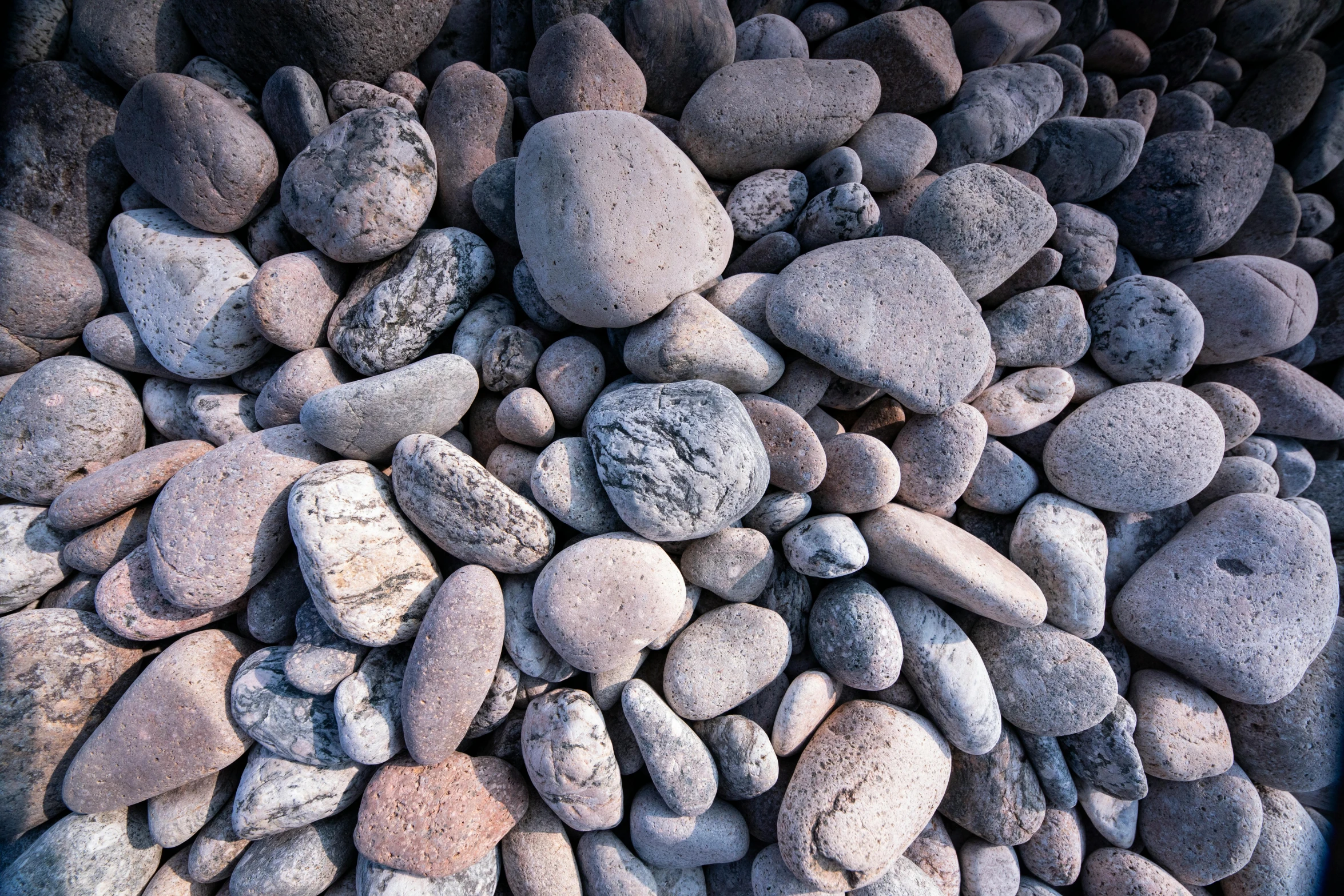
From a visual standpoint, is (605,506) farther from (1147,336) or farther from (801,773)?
(1147,336)

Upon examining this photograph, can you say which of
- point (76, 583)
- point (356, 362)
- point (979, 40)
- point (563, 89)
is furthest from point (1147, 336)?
point (76, 583)

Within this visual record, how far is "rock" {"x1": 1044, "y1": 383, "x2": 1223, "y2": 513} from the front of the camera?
189 centimetres

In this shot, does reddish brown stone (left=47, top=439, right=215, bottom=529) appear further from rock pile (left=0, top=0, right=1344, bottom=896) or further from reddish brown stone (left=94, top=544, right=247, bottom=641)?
reddish brown stone (left=94, top=544, right=247, bottom=641)

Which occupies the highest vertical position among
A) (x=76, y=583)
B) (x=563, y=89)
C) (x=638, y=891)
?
(x=563, y=89)

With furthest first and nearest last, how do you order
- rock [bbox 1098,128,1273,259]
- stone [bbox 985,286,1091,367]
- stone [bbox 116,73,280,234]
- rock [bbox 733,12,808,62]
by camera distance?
rock [bbox 733,12,808,62]
rock [bbox 1098,128,1273,259]
stone [bbox 985,286,1091,367]
stone [bbox 116,73,280,234]

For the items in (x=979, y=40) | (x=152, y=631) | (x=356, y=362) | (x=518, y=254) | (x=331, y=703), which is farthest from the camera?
(x=979, y=40)

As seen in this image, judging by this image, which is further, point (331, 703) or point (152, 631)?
point (152, 631)

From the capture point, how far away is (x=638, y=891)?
5.63 feet

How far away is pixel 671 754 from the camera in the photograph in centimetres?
161

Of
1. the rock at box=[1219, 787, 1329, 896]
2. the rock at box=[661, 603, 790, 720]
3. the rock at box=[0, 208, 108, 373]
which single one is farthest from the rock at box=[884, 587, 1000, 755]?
the rock at box=[0, 208, 108, 373]

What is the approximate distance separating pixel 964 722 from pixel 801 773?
20.9 inches

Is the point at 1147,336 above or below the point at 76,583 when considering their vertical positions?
above

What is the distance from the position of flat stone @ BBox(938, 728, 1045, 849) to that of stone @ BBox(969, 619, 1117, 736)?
111 millimetres

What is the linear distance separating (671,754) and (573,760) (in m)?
0.29
